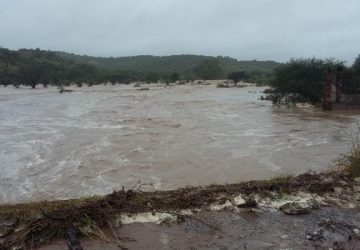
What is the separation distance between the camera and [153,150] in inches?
546

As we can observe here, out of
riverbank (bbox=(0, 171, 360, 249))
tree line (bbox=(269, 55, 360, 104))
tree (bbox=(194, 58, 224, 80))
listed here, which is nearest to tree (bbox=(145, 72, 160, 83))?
tree (bbox=(194, 58, 224, 80))

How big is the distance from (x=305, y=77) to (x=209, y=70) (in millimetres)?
70482

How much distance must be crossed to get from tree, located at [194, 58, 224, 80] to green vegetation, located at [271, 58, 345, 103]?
66956mm

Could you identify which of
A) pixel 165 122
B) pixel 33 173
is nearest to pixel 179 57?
pixel 165 122

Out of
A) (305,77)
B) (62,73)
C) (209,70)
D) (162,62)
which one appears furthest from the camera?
(162,62)

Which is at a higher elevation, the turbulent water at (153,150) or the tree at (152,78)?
the tree at (152,78)

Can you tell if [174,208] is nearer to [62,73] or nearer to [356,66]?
[356,66]

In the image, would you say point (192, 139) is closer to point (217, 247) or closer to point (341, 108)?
point (217, 247)

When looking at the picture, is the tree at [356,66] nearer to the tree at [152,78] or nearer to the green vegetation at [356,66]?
the green vegetation at [356,66]

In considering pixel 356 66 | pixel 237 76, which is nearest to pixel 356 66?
pixel 356 66

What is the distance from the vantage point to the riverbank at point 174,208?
4652 millimetres

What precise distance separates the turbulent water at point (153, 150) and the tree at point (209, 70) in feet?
251

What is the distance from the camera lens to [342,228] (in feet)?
16.6

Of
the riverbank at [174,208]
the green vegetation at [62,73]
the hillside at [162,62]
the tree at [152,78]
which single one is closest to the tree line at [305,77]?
the riverbank at [174,208]
